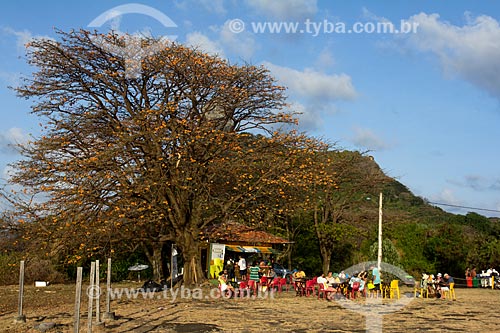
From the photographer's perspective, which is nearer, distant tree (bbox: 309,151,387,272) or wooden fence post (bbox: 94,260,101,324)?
wooden fence post (bbox: 94,260,101,324)

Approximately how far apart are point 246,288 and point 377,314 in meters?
5.69

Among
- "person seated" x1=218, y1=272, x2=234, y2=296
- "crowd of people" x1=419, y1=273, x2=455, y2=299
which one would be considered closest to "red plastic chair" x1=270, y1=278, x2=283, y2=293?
"person seated" x1=218, y1=272, x2=234, y2=296

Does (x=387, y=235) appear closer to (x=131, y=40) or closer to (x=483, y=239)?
(x=483, y=239)

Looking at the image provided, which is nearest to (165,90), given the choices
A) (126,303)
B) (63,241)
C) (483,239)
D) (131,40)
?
(131,40)

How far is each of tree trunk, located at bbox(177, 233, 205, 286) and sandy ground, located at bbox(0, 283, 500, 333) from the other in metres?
2.56

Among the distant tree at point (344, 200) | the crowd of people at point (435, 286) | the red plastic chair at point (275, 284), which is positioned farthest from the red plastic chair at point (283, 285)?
the distant tree at point (344, 200)

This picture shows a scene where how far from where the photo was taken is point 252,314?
48.2 ft

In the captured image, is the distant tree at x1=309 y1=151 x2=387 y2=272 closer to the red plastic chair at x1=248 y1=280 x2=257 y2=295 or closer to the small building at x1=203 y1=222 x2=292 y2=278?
the small building at x1=203 y1=222 x2=292 y2=278

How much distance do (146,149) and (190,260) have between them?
475 cm

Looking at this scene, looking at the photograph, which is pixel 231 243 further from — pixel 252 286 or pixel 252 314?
pixel 252 314

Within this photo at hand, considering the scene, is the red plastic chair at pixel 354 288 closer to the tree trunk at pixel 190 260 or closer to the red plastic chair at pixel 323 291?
the red plastic chair at pixel 323 291

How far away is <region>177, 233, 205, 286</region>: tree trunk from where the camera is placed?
23.0 metres

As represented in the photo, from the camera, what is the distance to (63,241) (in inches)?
792

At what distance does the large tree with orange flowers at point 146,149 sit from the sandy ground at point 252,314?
2.76m
